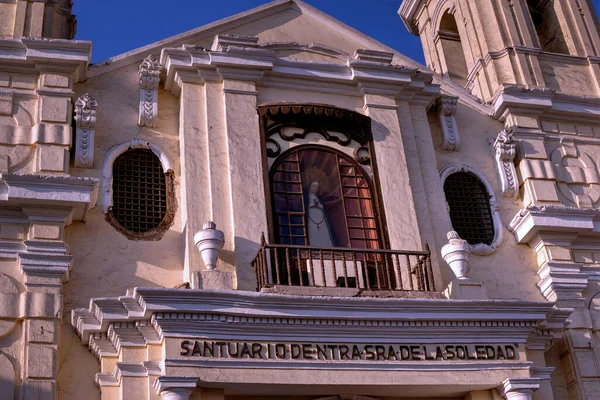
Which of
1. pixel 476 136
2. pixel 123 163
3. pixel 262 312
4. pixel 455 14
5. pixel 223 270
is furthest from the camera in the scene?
pixel 455 14

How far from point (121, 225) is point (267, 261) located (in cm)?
213

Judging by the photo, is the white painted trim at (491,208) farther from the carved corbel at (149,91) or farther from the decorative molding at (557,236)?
the carved corbel at (149,91)

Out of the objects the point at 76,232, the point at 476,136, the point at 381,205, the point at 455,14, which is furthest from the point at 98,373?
the point at 455,14

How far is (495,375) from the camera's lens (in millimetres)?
13305

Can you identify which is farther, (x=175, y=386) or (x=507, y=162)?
(x=507, y=162)

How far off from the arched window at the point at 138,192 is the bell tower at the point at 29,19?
2364mm

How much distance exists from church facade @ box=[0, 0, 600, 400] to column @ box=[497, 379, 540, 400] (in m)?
0.02

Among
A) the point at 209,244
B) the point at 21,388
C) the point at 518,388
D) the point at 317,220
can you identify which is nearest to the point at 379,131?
the point at 317,220

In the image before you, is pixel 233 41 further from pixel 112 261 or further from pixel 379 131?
pixel 112 261

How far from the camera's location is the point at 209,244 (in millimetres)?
13250

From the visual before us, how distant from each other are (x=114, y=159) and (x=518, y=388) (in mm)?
6396

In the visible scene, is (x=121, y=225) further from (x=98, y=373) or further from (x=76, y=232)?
(x=98, y=373)

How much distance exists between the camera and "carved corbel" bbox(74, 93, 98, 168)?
14.4 meters

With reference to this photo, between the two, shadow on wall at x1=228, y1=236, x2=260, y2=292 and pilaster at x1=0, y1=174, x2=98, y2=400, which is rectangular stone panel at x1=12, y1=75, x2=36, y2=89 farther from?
shadow on wall at x1=228, y1=236, x2=260, y2=292
